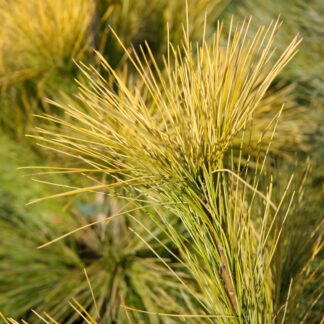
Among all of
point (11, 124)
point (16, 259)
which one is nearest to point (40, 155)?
point (11, 124)

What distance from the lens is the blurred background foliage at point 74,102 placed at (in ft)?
1.69

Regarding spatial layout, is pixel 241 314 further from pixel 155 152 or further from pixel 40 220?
pixel 40 220

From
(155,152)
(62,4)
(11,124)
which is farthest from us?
(11,124)

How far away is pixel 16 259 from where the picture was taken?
2.09ft

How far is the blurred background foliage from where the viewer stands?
515 millimetres

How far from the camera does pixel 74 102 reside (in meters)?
0.56

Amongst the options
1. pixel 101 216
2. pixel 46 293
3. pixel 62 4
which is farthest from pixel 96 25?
pixel 46 293

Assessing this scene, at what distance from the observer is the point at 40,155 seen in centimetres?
62

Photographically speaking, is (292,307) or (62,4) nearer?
(292,307)

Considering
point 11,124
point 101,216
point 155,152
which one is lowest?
point 101,216

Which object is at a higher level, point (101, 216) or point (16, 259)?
point (101, 216)

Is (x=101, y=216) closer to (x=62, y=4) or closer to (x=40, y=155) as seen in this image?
(x=40, y=155)

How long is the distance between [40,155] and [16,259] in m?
0.19

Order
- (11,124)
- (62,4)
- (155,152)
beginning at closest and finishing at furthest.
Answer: (155,152)
(62,4)
(11,124)
